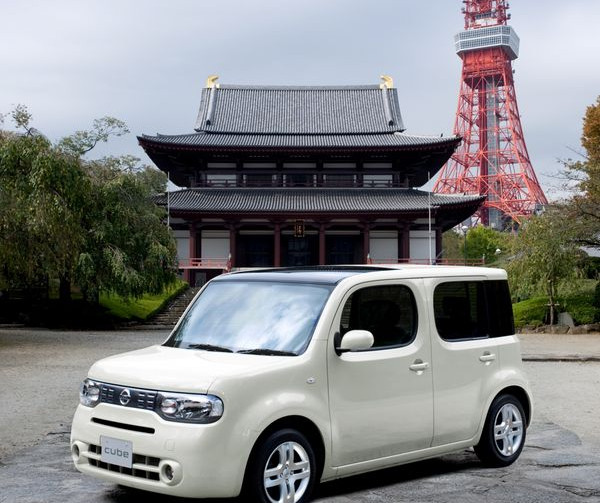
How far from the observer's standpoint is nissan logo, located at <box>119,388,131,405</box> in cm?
494

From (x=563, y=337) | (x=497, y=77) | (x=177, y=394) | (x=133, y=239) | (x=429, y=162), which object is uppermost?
(x=497, y=77)

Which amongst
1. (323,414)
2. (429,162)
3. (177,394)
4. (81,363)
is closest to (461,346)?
(323,414)

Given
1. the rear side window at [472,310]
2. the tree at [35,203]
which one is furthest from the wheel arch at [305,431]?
the tree at [35,203]

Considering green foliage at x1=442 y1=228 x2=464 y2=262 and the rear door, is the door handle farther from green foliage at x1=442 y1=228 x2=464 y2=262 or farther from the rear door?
green foliage at x1=442 y1=228 x2=464 y2=262

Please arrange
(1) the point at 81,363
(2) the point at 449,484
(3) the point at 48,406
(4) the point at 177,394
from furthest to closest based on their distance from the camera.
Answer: (1) the point at 81,363
(3) the point at 48,406
(2) the point at 449,484
(4) the point at 177,394

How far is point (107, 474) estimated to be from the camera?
499 cm

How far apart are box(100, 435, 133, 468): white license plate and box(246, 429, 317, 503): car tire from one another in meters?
0.80

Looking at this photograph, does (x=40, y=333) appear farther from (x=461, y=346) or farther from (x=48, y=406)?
(x=461, y=346)

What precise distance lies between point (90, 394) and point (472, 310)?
3.41m

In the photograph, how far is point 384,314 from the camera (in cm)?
584

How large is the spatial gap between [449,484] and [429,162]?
4171cm

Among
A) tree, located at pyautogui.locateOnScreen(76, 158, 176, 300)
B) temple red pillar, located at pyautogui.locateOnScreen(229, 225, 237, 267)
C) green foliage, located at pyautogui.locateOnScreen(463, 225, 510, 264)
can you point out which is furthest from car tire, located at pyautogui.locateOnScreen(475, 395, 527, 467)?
green foliage, located at pyautogui.locateOnScreen(463, 225, 510, 264)

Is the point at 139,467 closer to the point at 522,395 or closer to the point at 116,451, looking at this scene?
the point at 116,451

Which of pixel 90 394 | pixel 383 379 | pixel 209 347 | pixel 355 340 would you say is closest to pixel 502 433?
pixel 383 379
